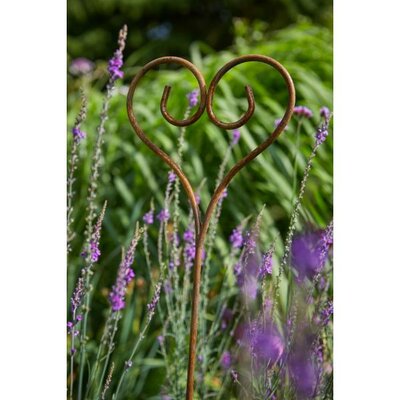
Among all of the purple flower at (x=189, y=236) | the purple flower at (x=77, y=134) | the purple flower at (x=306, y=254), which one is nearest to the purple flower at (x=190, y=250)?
the purple flower at (x=189, y=236)

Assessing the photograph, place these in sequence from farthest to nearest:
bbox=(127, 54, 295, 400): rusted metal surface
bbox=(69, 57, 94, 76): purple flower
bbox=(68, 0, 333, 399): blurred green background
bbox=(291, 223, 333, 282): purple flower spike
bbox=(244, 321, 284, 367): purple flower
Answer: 1. bbox=(69, 57, 94, 76): purple flower
2. bbox=(68, 0, 333, 399): blurred green background
3. bbox=(291, 223, 333, 282): purple flower spike
4. bbox=(244, 321, 284, 367): purple flower
5. bbox=(127, 54, 295, 400): rusted metal surface

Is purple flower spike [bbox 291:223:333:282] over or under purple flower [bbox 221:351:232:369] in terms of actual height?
over

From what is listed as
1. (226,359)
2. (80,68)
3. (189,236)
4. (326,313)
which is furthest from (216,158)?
(80,68)

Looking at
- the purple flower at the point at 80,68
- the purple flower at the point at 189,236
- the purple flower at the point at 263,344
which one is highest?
the purple flower at the point at 80,68

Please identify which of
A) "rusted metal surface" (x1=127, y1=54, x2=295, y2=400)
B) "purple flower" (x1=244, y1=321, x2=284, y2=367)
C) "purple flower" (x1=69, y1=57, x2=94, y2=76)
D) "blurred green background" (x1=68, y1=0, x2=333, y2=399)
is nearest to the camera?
"rusted metal surface" (x1=127, y1=54, x2=295, y2=400)

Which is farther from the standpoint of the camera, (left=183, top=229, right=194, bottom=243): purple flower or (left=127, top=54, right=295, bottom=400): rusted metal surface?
(left=183, top=229, right=194, bottom=243): purple flower

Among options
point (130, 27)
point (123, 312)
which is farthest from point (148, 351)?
point (130, 27)

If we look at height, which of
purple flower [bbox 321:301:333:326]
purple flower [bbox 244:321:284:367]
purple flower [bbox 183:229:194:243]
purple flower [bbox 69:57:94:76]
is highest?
purple flower [bbox 69:57:94:76]

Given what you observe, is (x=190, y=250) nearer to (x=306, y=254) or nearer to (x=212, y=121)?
(x=306, y=254)

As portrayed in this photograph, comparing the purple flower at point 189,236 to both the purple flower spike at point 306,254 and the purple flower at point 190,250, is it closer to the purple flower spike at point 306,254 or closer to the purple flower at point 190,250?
the purple flower at point 190,250

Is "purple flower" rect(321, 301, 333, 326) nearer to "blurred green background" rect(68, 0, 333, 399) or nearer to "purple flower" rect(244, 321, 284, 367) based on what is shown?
"purple flower" rect(244, 321, 284, 367)

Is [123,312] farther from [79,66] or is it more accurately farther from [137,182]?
[79,66]

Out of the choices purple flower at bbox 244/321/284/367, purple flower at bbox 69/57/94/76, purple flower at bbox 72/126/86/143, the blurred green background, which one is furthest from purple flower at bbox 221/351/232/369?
purple flower at bbox 69/57/94/76
